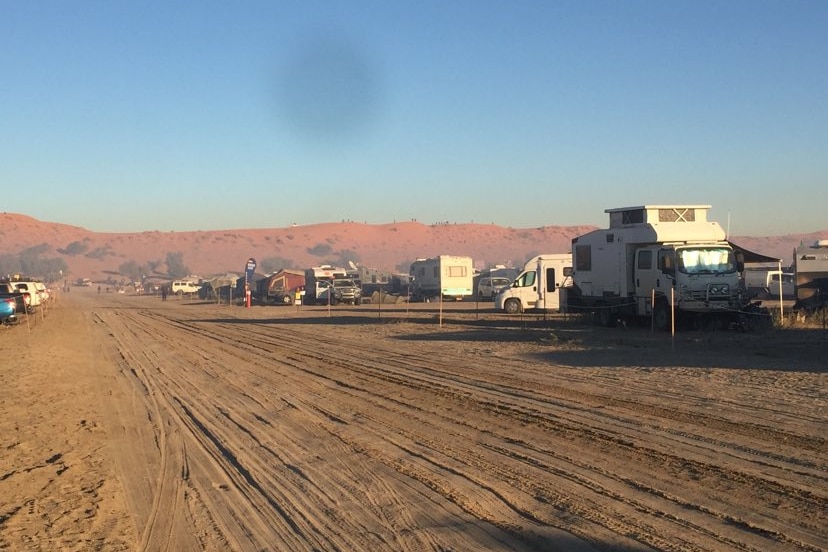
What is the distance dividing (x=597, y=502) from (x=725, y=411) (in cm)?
489

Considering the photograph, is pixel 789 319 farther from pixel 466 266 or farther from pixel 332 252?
pixel 332 252

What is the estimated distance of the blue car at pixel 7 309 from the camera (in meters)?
34.9

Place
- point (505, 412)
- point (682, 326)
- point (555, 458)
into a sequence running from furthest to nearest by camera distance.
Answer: point (682, 326) → point (505, 412) → point (555, 458)

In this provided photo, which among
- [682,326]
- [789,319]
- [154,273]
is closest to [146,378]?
[682,326]

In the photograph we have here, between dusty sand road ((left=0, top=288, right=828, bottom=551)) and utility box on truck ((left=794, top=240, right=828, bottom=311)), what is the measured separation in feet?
39.9

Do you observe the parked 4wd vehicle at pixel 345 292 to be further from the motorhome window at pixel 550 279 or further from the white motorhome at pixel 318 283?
the motorhome window at pixel 550 279

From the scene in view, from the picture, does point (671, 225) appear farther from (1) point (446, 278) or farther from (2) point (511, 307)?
(1) point (446, 278)

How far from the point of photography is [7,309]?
35156 mm

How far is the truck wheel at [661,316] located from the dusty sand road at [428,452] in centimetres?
453

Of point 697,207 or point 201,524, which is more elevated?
point 697,207

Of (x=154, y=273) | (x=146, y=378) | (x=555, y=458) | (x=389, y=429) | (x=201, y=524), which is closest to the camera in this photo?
(x=201, y=524)

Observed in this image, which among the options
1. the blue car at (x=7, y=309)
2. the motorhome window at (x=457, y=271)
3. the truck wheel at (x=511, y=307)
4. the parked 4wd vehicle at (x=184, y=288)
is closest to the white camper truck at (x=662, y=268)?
the truck wheel at (x=511, y=307)

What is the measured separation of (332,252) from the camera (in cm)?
19325

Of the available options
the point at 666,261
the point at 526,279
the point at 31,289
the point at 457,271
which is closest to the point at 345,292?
the point at 457,271
